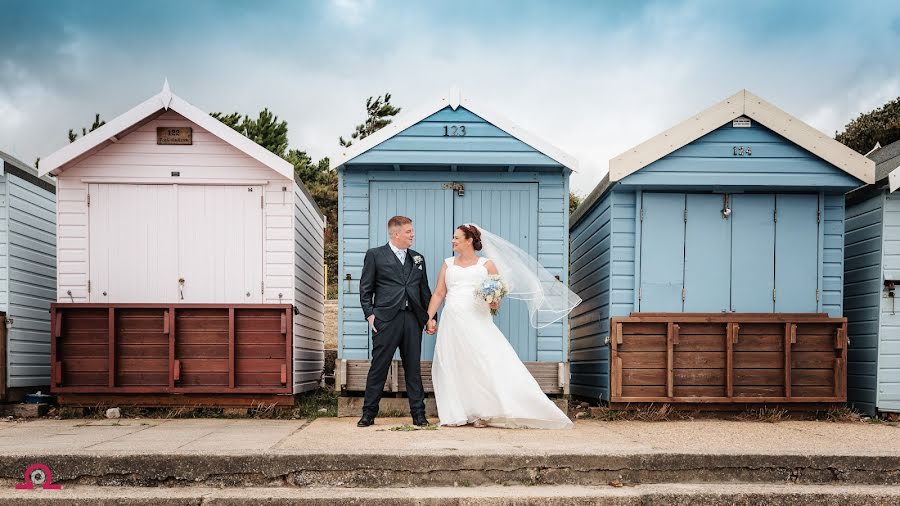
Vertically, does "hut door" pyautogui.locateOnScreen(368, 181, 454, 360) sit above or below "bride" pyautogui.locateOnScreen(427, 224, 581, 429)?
above

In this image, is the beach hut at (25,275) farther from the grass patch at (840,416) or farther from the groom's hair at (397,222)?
the grass patch at (840,416)

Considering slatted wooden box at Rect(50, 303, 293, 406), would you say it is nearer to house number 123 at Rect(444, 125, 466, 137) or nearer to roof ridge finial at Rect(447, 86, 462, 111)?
house number 123 at Rect(444, 125, 466, 137)

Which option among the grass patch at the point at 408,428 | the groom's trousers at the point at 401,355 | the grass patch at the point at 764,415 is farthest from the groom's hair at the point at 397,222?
the grass patch at the point at 764,415

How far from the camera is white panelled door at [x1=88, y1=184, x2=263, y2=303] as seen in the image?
29.1 feet

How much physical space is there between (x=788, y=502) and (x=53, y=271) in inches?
340

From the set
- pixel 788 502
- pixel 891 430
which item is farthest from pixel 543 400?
pixel 891 430

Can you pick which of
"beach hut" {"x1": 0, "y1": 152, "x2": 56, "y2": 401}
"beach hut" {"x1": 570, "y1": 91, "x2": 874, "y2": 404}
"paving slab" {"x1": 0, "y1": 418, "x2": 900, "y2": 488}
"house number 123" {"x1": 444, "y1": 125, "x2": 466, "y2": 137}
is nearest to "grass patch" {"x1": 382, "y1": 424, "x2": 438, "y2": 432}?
"paving slab" {"x1": 0, "y1": 418, "x2": 900, "y2": 488}

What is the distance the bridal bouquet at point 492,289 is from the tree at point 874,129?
72.3ft

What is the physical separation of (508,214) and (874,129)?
2285 cm

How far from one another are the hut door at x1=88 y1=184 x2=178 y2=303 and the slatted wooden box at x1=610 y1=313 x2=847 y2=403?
193 inches

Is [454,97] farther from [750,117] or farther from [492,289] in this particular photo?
[750,117]

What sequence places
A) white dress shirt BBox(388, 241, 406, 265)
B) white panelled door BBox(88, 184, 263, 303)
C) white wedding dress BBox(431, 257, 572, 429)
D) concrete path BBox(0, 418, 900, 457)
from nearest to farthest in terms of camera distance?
concrete path BBox(0, 418, 900, 457), white wedding dress BBox(431, 257, 572, 429), white dress shirt BBox(388, 241, 406, 265), white panelled door BBox(88, 184, 263, 303)

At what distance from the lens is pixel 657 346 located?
861 cm

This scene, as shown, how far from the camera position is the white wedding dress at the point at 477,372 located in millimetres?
7730
